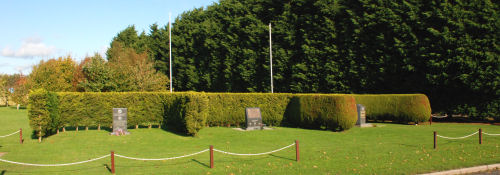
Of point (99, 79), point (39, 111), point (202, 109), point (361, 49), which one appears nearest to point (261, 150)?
point (202, 109)

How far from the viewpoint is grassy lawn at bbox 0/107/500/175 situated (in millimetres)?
10469

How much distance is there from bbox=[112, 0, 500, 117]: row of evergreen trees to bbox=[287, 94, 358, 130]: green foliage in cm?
960

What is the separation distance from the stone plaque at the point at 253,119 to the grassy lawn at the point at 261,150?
48.7 inches

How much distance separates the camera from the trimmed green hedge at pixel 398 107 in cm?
2425

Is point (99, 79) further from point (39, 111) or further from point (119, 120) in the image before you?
point (39, 111)

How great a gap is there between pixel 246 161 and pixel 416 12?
21733mm

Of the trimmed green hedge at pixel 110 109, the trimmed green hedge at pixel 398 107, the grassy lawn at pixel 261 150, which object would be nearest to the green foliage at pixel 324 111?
the grassy lawn at pixel 261 150

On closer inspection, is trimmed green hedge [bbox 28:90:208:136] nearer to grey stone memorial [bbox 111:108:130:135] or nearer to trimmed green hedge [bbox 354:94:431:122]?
grey stone memorial [bbox 111:108:130:135]

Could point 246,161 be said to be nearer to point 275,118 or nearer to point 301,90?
point 275,118

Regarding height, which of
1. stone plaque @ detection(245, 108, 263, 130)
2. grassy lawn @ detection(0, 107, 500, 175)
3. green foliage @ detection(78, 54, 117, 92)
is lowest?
grassy lawn @ detection(0, 107, 500, 175)

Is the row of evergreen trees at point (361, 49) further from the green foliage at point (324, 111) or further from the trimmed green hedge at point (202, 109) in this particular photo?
the green foliage at point (324, 111)

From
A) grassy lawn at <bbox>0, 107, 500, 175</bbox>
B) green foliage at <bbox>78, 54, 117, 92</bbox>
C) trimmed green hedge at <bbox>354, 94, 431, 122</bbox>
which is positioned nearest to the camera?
grassy lawn at <bbox>0, 107, 500, 175</bbox>

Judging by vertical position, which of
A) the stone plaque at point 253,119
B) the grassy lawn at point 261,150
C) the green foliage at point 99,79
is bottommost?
the grassy lawn at point 261,150

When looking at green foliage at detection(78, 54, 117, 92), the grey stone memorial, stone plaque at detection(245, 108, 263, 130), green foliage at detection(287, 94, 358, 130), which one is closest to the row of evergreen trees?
green foliage at detection(287, 94, 358, 130)
